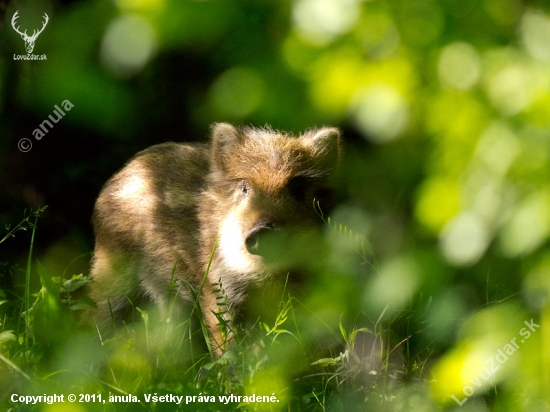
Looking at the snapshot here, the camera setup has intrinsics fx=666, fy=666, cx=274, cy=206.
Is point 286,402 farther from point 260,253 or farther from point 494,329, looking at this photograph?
point 494,329

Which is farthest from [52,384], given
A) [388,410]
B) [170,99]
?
[170,99]

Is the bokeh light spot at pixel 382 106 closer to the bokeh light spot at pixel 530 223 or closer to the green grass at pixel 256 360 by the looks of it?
the bokeh light spot at pixel 530 223

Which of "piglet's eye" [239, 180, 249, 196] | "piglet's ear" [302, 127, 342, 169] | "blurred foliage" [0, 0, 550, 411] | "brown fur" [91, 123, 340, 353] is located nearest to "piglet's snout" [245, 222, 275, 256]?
"brown fur" [91, 123, 340, 353]

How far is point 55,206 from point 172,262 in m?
1.65

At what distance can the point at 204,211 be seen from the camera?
16.6 feet

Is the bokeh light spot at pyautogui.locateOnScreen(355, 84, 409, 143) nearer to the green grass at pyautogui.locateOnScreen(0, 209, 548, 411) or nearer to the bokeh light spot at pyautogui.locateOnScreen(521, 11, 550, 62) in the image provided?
the bokeh light spot at pyautogui.locateOnScreen(521, 11, 550, 62)

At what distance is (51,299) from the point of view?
4031 millimetres

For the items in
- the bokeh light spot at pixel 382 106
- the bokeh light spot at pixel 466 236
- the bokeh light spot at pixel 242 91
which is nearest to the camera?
the bokeh light spot at pixel 466 236

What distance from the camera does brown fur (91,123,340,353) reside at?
14.9ft

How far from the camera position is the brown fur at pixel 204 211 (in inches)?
178

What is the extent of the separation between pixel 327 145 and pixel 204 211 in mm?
1063
